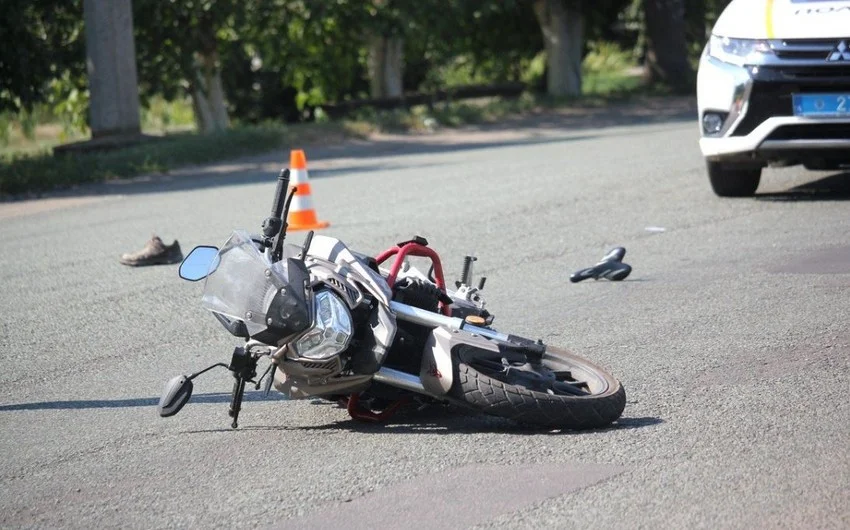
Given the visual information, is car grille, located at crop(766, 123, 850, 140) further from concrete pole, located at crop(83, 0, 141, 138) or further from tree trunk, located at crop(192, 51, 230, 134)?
tree trunk, located at crop(192, 51, 230, 134)

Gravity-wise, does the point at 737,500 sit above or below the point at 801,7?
below

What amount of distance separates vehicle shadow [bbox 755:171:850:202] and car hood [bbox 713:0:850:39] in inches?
63.6

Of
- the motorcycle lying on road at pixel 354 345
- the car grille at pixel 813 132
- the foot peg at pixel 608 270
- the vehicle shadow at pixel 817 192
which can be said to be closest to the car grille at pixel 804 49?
the car grille at pixel 813 132

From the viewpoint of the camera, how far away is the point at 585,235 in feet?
32.8

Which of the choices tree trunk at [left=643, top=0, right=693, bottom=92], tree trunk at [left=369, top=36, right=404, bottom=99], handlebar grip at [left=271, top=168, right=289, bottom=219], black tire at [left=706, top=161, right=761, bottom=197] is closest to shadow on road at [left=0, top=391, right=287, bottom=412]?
handlebar grip at [left=271, top=168, right=289, bottom=219]

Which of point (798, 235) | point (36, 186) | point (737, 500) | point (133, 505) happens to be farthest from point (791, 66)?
point (36, 186)

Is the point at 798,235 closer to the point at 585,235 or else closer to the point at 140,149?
the point at 585,235

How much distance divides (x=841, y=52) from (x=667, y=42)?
51.5 feet

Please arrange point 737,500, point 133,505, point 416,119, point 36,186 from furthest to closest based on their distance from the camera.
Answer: point 416,119, point 36,186, point 133,505, point 737,500

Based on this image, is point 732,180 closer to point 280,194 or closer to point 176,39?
point 280,194

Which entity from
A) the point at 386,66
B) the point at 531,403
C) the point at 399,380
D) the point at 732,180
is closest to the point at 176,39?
the point at 386,66

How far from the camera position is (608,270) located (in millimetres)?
8258

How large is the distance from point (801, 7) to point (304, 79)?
16.5 metres

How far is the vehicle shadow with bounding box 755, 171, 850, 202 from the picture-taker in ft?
36.4
